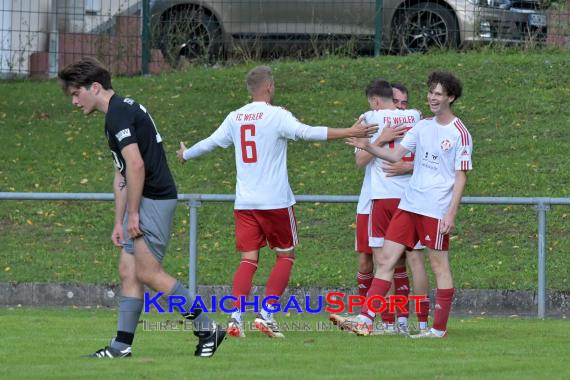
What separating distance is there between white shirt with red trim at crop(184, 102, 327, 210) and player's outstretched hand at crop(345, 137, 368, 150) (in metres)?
0.47

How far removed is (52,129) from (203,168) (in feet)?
9.87

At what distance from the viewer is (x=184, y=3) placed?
22.3 metres

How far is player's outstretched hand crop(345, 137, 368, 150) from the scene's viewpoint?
31.6ft

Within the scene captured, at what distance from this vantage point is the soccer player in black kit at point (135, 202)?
27.7 ft

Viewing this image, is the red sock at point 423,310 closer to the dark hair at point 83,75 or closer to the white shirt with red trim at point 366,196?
the white shirt with red trim at point 366,196

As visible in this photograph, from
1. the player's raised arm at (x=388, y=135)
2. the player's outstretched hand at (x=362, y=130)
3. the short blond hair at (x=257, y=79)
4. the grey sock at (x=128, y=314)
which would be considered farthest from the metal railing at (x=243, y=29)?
the grey sock at (x=128, y=314)

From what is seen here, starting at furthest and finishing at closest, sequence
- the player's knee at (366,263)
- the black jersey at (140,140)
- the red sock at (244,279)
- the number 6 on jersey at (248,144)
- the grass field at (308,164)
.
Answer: the grass field at (308,164)
the player's knee at (366,263)
the red sock at (244,279)
the number 6 on jersey at (248,144)
the black jersey at (140,140)

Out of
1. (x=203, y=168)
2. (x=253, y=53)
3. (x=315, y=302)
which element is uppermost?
(x=253, y=53)

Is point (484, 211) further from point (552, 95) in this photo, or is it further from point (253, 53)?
point (253, 53)

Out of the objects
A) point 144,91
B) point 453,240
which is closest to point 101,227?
point 453,240

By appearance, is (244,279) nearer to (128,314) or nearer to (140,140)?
(128,314)

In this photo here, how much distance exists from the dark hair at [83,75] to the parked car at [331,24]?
530 inches

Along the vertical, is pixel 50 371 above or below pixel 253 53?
below

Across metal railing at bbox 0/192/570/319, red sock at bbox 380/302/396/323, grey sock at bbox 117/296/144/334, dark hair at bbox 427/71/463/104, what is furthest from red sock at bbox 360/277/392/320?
metal railing at bbox 0/192/570/319
